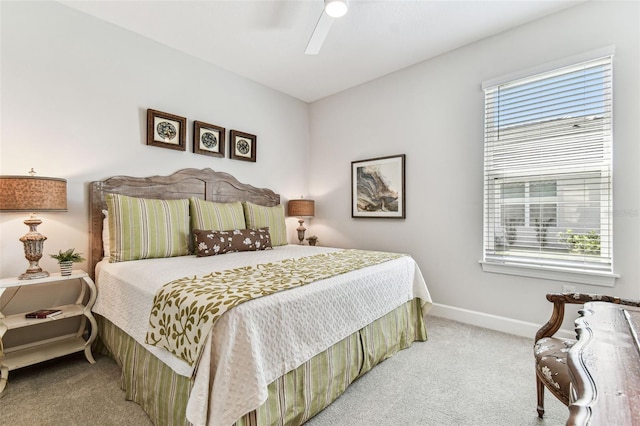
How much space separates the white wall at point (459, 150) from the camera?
7.15ft

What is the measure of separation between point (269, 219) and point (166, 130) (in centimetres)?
136

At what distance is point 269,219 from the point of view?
338cm

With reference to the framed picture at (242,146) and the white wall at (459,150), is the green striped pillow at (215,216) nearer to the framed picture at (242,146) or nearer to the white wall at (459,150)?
the framed picture at (242,146)

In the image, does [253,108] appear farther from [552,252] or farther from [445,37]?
[552,252]

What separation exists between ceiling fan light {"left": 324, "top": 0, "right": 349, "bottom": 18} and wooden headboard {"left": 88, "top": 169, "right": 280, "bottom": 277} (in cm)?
200

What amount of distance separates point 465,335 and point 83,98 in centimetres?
383

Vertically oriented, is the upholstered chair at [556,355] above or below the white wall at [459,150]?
below

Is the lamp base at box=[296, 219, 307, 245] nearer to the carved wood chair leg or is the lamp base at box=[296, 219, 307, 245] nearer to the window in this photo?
the window

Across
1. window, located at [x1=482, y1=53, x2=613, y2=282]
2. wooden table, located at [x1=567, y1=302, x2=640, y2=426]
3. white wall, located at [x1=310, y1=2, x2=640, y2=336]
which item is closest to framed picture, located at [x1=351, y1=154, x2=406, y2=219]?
white wall, located at [x1=310, y1=2, x2=640, y2=336]

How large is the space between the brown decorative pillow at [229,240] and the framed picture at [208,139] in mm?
1003

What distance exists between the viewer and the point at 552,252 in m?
2.49

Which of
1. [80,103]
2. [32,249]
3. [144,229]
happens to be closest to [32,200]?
[32,249]

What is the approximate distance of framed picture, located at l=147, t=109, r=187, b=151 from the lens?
2791 millimetres

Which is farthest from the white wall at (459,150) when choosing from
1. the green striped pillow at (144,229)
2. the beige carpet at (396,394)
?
the green striped pillow at (144,229)
